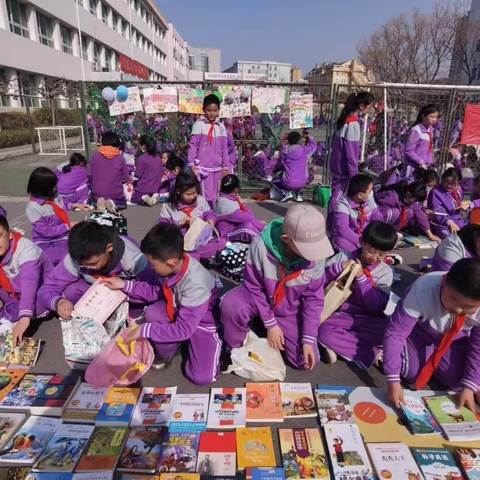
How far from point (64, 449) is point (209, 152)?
4.33 meters

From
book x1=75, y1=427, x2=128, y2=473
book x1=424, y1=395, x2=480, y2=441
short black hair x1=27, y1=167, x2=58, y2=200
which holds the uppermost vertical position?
short black hair x1=27, y1=167, x2=58, y2=200

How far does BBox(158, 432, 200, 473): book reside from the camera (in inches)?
69.9

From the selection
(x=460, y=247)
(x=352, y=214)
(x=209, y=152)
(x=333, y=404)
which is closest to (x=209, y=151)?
(x=209, y=152)

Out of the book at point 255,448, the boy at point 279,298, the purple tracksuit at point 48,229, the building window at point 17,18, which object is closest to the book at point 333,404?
the boy at point 279,298

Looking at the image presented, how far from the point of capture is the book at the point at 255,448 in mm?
1834

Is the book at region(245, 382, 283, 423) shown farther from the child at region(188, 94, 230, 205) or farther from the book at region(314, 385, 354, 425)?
the child at region(188, 94, 230, 205)

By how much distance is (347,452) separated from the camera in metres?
1.88

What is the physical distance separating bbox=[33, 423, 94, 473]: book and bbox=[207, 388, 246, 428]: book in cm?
63

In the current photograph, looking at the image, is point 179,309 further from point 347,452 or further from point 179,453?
point 347,452

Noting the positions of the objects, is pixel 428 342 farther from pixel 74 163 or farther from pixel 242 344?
pixel 74 163

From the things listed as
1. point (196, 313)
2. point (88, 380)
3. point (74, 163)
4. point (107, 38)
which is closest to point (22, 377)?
point (88, 380)

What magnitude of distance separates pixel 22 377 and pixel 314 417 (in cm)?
175

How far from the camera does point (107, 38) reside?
28.6 metres

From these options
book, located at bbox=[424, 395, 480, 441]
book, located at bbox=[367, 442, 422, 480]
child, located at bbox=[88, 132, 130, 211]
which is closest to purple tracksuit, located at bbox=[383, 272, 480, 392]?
book, located at bbox=[424, 395, 480, 441]
